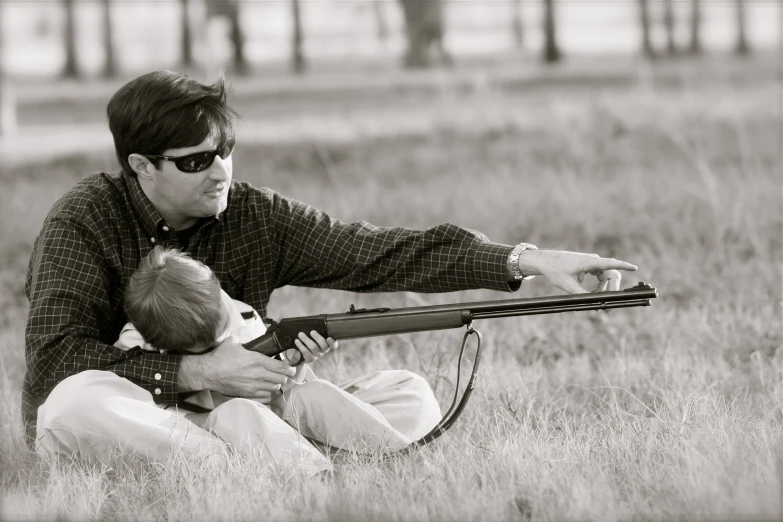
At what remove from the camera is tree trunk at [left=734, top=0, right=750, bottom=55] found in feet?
103

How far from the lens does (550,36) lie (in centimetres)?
2756

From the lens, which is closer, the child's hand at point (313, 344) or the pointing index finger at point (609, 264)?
the pointing index finger at point (609, 264)

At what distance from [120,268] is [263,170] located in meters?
8.42

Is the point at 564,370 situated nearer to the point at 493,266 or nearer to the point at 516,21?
the point at 493,266

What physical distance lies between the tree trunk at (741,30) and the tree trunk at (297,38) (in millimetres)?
13225

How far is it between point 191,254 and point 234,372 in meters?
0.74

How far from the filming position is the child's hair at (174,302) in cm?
386

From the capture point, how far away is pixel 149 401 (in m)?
3.89

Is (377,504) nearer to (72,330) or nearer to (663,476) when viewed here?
(663,476)

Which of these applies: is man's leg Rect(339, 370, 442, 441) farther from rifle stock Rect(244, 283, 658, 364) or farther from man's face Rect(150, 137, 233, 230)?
man's face Rect(150, 137, 233, 230)

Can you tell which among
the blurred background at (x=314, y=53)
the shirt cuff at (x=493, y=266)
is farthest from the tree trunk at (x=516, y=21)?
the shirt cuff at (x=493, y=266)

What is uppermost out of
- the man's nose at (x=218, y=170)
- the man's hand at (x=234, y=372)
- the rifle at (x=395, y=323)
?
the man's nose at (x=218, y=170)

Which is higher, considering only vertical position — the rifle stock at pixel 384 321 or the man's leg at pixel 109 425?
the rifle stock at pixel 384 321

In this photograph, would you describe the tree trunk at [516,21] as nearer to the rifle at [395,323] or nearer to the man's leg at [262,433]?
the rifle at [395,323]
